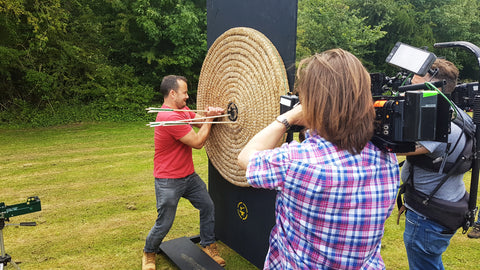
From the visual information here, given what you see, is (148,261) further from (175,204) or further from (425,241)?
(425,241)

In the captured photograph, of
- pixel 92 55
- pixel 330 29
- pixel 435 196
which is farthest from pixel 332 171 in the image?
pixel 330 29

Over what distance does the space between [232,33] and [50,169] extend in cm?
447

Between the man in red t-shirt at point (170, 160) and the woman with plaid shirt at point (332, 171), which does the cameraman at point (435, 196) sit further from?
the man in red t-shirt at point (170, 160)

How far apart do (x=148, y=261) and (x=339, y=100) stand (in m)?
2.34

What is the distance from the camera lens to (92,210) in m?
4.07

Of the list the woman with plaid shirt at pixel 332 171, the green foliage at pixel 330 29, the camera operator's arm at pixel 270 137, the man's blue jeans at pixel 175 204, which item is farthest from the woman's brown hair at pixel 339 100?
the green foliage at pixel 330 29

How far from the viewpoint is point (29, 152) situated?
6.69 meters

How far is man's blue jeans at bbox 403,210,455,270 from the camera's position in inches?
70.9

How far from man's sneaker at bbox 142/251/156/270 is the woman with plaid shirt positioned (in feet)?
6.38

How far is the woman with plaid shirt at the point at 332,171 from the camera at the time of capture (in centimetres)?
105

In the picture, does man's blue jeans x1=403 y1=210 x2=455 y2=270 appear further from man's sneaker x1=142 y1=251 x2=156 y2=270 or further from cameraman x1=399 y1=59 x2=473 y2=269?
man's sneaker x1=142 y1=251 x2=156 y2=270

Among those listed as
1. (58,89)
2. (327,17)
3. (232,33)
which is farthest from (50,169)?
(327,17)

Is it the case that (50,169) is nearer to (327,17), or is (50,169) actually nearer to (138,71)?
(138,71)

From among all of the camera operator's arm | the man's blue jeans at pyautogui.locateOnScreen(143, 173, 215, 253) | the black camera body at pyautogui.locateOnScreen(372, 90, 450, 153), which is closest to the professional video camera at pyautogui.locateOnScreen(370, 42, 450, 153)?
the black camera body at pyautogui.locateOnScreen(372, 90, 450, 153)
